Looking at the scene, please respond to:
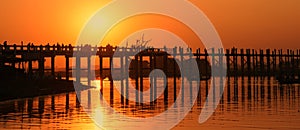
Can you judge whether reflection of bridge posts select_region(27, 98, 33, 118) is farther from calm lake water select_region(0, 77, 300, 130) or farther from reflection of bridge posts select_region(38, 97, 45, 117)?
reflection of bridge posts select_region(38, 97, 45, 117)

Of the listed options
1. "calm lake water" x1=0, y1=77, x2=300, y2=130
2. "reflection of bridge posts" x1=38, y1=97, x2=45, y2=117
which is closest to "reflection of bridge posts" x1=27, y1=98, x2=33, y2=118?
"calm lake water" x1=0, y1=77, x2=300, y2=130

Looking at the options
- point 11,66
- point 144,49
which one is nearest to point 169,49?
point 144,49

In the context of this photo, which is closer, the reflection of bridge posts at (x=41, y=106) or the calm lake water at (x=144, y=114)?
the calm lake water at (x=144, y=114)

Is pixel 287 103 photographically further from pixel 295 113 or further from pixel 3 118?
pixel 3 118

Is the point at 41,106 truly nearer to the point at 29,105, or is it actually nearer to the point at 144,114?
the point at 29,105

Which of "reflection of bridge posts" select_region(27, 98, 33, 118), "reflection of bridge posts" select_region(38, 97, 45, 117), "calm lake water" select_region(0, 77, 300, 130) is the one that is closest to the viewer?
"calm lake water" select_region(0, 77, 300, 130)

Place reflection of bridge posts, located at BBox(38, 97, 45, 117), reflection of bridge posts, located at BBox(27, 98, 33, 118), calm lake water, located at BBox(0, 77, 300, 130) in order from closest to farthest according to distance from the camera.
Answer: calm lake water, located at BBox(0, 77, 300, 130)
reflection of bridge posts, located at BBox(27, 98, 33, 118)
reflection of bridge posts, located at BBox(38, 97, 45, 117)

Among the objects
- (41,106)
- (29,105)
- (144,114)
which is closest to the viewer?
(144,114)

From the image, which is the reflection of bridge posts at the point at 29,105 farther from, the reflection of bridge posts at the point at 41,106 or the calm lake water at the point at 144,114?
the reflection of bridge posts at the point at 41,106

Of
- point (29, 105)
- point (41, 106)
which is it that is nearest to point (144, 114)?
point (41, 106)

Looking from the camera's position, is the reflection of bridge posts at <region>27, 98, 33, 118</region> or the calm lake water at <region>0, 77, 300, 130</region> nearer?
the calm lake water at <region>0, 77, 300, 130</region>

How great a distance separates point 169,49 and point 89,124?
65.8 m

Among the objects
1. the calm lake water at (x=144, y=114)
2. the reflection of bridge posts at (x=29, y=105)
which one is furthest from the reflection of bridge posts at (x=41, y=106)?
the reflection of bridge posts at (x=29, y=105)

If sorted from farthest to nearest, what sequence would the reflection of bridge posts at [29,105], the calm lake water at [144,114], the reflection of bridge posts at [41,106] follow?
the reflection of bridge posts at [41,106]
the reflection of bridge posts at [29,105]
the calm lake water at [144,114]
